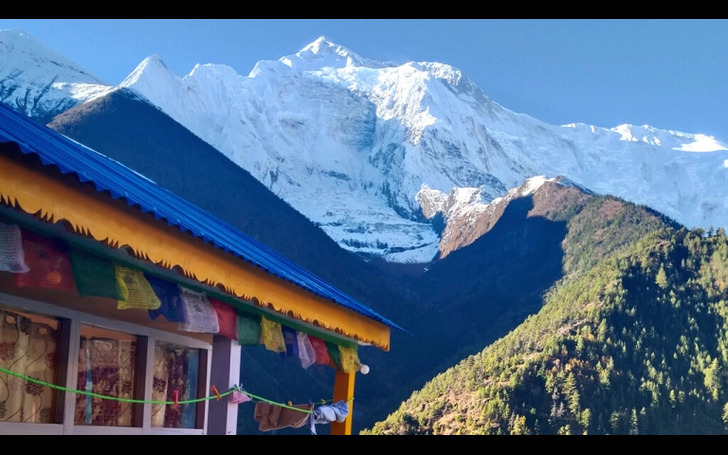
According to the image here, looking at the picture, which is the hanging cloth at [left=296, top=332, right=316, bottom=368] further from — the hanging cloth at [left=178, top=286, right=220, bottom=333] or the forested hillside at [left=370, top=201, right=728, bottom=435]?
the forested hillside at [left=370, top=201, right=728, bottom=435]

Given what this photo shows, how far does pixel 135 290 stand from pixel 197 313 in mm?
755

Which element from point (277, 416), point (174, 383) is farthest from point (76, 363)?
point (277, 416)

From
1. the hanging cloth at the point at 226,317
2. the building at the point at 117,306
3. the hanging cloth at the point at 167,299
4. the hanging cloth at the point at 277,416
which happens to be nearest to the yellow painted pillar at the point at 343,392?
the hanging cloth at the point at 277,416

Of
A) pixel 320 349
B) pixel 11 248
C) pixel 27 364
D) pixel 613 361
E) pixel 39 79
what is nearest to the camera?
pixel 11 248

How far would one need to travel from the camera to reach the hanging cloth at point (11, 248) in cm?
405

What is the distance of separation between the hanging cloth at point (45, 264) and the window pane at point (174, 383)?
2.10 metres

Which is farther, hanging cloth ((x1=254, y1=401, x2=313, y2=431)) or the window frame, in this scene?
hanging cloth ((x1=254, y1=401, x2=313, y2=431))

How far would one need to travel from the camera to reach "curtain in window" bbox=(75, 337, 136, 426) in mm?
5645

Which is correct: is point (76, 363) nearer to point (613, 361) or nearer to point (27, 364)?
point (27, 364)

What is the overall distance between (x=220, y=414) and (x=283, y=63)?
134714 mm

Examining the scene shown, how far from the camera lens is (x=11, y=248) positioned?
409cm

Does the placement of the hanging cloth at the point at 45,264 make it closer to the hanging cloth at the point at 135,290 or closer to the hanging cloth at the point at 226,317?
the hanging cloth at the point at 135,290

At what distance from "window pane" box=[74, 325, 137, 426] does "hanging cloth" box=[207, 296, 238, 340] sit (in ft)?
2.10

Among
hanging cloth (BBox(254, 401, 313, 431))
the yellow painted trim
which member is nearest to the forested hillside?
hanging cloth (BBox(254, 401, 313, 431))
